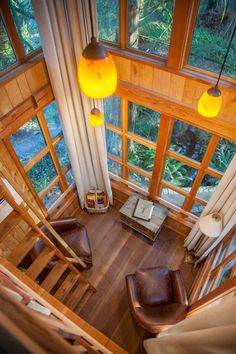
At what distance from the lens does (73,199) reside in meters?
4.18

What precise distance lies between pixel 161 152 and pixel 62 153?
4.74 feet

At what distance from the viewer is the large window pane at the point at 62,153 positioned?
3.50m

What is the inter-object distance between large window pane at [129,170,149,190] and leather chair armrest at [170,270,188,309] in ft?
4.46

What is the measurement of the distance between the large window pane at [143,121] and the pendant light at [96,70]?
135 cm

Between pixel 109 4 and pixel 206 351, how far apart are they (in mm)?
2713

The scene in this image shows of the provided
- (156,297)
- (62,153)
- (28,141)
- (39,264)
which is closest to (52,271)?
(39,264)

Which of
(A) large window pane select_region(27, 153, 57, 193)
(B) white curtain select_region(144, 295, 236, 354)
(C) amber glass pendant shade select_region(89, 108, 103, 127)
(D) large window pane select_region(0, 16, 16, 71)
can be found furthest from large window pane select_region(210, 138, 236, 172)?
(D) large window pane select_region(0, 16, 16, 71)

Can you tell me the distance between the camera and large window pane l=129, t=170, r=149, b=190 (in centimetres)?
388

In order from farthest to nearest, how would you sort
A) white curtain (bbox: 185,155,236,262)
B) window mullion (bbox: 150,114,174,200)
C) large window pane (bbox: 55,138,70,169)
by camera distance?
large window pane (bbox: 55,138,70,169) < window mullion (bbox: 150,114,174,200) < white curtain (bbox: 185,155,236,262)

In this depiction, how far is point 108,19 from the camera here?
2.47 meters

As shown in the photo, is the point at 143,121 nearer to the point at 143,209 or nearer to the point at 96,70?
the point at 143,209

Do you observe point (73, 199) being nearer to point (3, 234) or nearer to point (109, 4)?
point (3, 234)

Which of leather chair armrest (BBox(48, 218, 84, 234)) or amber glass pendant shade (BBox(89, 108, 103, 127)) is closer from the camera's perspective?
amber glass pendant shade (BBox(89, 108, 103, 127))

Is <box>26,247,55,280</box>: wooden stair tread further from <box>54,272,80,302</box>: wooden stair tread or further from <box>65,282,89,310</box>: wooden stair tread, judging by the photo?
<box>65,282,89,310</box>: wooden stair tread
